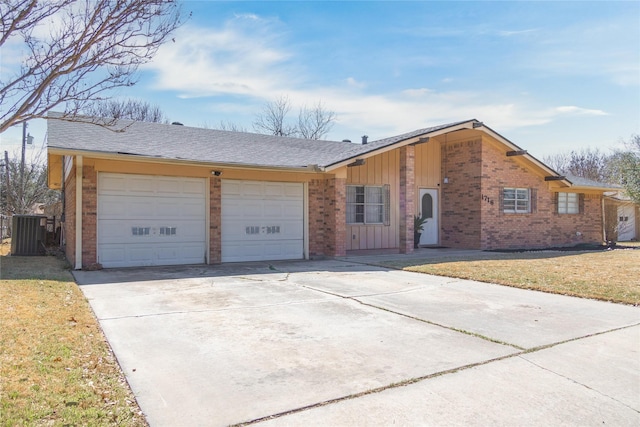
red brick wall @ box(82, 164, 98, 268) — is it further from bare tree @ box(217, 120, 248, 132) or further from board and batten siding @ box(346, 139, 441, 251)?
bare tree @ box(217, 120, 248, 132)

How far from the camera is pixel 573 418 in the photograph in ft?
9.87

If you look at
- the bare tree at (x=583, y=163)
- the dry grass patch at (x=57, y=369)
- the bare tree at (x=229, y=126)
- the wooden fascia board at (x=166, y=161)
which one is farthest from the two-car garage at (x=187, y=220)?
the bare tree at (x=583, y=163)

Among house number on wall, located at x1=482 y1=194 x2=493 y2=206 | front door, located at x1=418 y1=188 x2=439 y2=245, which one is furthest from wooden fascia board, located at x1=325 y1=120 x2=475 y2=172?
front door, located at x1=418 y1=188 x2=439 y2=245

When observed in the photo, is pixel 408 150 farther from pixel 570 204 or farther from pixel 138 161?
pixel 570 204

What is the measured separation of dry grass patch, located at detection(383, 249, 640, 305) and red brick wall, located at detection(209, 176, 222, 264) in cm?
439

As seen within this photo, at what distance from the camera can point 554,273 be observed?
370 inches

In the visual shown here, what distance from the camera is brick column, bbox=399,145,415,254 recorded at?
13.8 m

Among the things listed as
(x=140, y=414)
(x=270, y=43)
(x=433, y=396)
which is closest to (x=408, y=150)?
(x=270, y=43)

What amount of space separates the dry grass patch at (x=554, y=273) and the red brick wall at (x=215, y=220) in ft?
14.4

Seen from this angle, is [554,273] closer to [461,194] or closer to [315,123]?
[461,194]

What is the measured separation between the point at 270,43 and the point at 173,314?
5.53 m

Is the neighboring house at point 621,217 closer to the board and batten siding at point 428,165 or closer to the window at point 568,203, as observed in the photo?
the window at point 568,203

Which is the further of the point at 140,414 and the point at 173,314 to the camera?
the point at 173,314

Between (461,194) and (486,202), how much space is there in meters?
0.95
